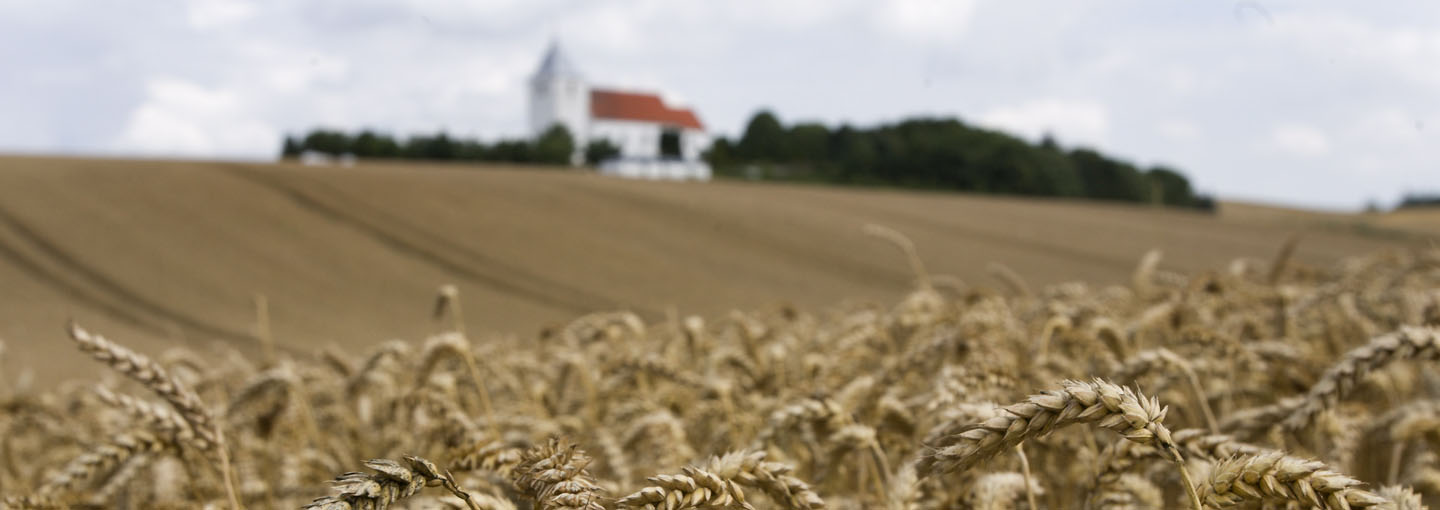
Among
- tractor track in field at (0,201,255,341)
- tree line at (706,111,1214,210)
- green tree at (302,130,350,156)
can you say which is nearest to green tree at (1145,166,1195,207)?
tree line at (706,111,1214,210)

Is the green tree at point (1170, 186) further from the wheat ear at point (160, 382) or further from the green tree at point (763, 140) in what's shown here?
the wheat ear at point (160, 382)

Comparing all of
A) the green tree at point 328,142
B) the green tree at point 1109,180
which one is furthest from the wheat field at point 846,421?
the green tree at point 1109,180

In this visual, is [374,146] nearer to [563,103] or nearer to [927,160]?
[563,103]

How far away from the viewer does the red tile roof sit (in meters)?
119

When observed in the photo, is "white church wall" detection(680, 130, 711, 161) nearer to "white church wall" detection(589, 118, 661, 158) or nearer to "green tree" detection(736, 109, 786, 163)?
"white church wall" detection(589, 118, 661, 158)

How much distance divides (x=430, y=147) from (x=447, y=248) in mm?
54942

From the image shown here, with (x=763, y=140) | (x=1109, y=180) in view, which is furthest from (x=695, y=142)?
(x=1109, y=180)

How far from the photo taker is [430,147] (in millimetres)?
79375

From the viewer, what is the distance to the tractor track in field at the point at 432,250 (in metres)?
22.8

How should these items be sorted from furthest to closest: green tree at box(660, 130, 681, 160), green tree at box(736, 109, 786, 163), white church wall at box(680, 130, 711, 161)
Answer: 1. white church wall at box(680, 130, 711, 161)
2. green tree at box(736, 109, 786, 163)
3. green tree at box(660, 130, 681, 160)

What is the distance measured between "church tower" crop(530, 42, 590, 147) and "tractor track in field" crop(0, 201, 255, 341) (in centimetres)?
9088

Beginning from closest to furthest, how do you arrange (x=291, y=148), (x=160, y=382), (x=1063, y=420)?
1. (x=1063, y=420)
2. (x=160, y=382)
3. (x=291, y=148)

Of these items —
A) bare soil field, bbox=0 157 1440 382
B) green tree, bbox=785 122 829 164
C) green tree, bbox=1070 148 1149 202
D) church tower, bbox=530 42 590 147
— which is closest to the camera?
bare soil field, bbox=0 157 1440 382

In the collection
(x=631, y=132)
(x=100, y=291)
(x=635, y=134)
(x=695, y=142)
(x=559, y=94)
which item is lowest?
(x=100, y=291)
